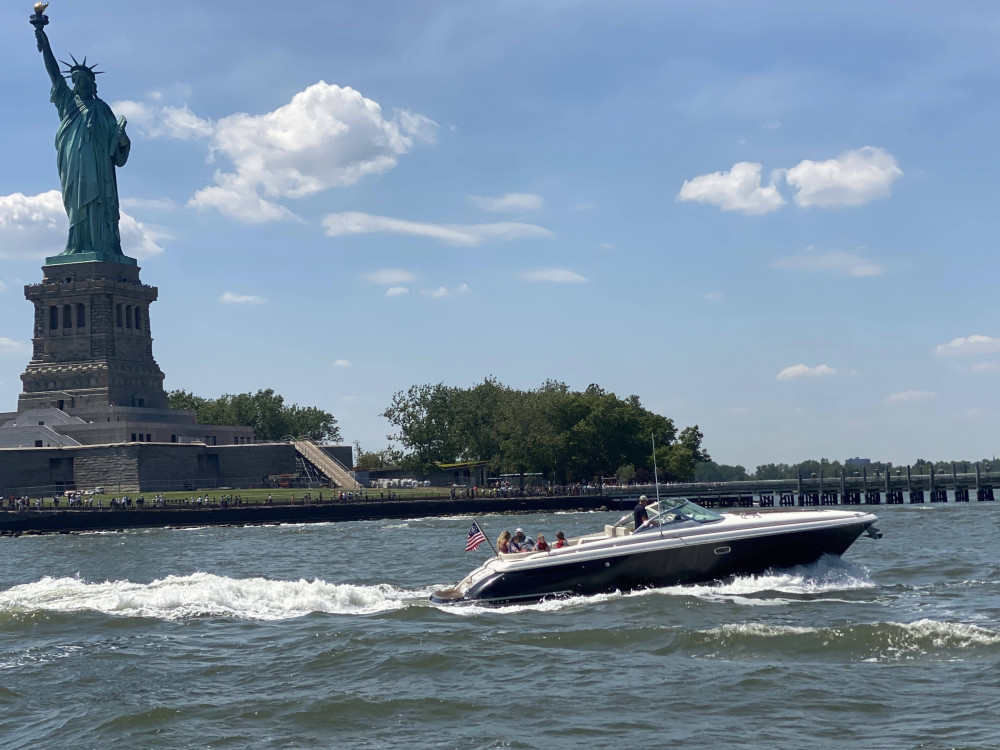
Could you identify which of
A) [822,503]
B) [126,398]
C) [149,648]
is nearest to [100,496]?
[126,398]

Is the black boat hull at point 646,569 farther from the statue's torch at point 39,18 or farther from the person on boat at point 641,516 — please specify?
the statue's torch at point 39,18

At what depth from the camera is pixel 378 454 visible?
159 metres

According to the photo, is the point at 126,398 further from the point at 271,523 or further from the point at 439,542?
the point at 439,542

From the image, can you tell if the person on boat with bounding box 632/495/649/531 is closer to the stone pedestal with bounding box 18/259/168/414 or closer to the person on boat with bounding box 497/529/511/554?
the person on boat with bounding box 497/529/511/554

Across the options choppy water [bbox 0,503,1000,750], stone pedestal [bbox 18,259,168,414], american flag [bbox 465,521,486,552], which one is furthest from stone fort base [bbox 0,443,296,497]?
american flag [bbox 465,521,486,552]

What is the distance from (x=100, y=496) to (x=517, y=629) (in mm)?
77885

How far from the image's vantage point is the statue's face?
112 meters

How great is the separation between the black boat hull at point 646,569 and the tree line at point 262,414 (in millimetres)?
122092

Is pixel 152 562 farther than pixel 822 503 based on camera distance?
No

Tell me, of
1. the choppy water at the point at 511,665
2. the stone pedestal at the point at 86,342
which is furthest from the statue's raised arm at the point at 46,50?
the choppy water at the point at 511,665

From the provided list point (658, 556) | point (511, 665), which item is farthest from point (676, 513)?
point (511, 665)

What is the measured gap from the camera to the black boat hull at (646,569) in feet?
89.4

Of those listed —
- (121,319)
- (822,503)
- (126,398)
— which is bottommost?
(822,503)

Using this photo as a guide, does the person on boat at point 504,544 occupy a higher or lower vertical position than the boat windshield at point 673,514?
lower
